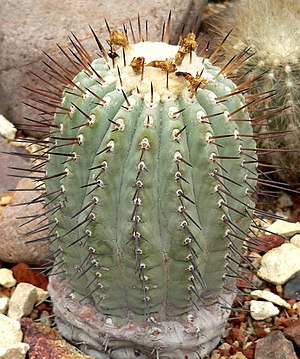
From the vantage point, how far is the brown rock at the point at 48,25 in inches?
152

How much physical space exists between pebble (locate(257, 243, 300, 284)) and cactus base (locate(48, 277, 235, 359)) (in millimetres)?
529

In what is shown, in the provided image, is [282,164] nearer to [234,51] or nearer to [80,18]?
[234,51]

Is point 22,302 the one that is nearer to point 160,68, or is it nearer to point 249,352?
point 249,352

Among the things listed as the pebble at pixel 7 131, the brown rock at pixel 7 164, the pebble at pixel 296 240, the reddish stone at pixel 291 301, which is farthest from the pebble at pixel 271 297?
the pebble at pixel 7 131

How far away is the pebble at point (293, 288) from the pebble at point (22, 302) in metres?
1.13

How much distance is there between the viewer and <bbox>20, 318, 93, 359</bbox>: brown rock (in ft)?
7.52

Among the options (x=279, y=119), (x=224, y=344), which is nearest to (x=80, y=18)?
(x=279, y=119)

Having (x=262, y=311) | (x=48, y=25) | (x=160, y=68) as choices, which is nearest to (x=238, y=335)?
(x=262, y=311)

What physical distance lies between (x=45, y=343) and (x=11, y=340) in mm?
125

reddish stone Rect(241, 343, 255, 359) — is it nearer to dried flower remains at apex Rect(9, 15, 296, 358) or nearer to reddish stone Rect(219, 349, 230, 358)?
reddish stone Rect(219, 349, 230, 358)

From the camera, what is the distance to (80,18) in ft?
13.1

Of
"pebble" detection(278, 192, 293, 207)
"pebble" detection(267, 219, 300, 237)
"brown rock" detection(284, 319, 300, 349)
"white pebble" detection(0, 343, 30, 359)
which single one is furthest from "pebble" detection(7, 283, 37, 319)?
"pebble" detection(278, 192, 293, 207)

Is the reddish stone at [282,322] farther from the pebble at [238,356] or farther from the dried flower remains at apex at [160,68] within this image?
the dried flower remains at apex at [160,68]

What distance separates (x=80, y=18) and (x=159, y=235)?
2382 millimetres
